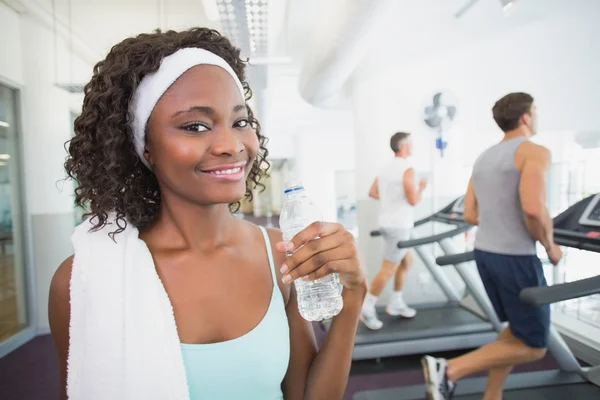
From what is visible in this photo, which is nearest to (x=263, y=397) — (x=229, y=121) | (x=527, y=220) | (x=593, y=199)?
(x=229, y=121)

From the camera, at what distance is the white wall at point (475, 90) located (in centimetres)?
397

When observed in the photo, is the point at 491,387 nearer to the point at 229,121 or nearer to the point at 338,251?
the point at 338,251

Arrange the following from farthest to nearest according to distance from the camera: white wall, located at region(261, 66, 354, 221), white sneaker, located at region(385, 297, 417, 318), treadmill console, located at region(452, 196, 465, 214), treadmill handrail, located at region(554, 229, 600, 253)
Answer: white wall, located at region(261, 66, 354, 221) < white sneaker, located at region(385, 297, 417, 318) < treadmill console, located at region(452, 196, 465, 214) < treadmill handrail, located at region(554, 229, 600, 253)

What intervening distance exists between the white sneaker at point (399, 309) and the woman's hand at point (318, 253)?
10.0 ft

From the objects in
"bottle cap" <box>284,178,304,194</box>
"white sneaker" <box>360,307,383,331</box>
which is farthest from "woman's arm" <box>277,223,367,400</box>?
"white sneaker" <box>360,307,383,331</box>

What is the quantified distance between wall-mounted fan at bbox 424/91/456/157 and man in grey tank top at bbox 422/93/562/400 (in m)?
1.82

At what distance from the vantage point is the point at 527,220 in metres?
1.92

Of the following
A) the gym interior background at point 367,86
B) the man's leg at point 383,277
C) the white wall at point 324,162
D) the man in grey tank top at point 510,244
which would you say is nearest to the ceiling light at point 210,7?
the gym interior background at point 367,86

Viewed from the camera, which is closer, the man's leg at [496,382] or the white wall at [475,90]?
the man's leg at [496,382]

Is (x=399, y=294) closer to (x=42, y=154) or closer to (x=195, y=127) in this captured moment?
(x=195, y=127)

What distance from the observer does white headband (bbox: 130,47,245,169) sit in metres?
0.80

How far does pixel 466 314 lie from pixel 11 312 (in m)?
4.05

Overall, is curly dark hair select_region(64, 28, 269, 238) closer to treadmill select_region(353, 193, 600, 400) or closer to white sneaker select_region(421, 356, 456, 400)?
white sneaker select_region(421, 356, 456, 400)

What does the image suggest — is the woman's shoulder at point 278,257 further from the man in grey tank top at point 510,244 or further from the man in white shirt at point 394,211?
the man in white shirt at point 394,211
